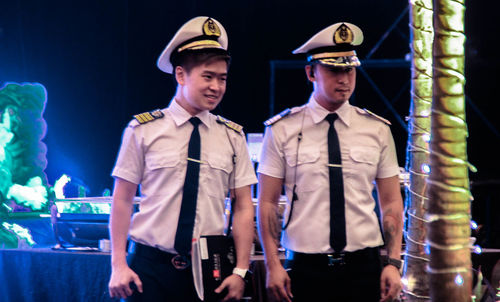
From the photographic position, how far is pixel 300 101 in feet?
25.3

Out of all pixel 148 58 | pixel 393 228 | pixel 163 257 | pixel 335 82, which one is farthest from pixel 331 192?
pixel 148 58

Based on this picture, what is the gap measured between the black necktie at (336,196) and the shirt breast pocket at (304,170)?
0.14 feet

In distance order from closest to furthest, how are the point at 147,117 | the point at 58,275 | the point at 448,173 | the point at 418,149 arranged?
the point at 448,173
the point at 147,117
the point at 418,149
the point at 58,275

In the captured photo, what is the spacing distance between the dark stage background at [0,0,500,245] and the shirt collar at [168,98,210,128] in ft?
16.2

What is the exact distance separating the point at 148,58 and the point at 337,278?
562 cm

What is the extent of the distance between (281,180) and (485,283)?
5.47 ft

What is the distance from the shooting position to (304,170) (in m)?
2.22

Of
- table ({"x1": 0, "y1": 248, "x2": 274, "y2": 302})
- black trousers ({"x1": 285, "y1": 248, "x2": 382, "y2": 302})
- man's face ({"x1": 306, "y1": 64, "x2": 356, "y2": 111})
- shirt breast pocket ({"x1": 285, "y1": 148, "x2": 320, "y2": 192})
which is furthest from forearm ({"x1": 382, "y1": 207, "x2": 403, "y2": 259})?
table ({"x1": 0, "y1": 248, "x2": 274, "y2": 302})

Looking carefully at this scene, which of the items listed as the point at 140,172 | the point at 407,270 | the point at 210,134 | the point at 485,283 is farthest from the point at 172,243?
the point at 485,283

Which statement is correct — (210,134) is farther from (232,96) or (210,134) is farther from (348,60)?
(232,96)

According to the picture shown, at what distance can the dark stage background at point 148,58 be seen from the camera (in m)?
7.23

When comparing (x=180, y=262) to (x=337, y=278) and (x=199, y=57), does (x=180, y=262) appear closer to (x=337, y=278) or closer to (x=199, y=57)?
(x=337, y=278)

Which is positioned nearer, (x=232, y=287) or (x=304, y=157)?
(x=232, y=287)

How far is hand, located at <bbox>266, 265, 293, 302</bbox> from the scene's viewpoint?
210cm
